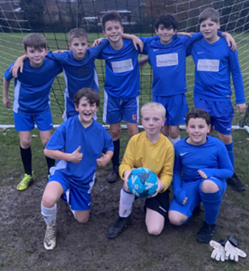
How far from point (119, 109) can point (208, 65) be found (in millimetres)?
1120

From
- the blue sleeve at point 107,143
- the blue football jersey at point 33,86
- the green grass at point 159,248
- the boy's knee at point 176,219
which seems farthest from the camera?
the blue football jersey at point 33,86

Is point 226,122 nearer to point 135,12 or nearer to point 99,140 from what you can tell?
point 99,140

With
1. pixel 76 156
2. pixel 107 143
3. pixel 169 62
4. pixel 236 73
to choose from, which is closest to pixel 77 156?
pixel 76 156

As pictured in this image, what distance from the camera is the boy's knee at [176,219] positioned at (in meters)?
2.32

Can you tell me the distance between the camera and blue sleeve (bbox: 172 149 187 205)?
7.71ft

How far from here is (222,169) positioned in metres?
2.29

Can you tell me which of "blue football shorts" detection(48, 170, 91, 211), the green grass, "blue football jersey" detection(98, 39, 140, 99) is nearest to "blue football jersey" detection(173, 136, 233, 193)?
the green grass

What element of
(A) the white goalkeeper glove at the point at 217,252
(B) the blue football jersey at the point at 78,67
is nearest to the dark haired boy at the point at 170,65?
(B) the blue football jersey at the point at 78,67

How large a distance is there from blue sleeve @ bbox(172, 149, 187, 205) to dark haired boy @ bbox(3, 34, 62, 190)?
1.56 metres

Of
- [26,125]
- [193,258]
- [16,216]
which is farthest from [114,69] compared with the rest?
[193,258]

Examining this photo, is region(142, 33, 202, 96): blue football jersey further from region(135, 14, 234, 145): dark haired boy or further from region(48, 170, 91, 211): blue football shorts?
region(48, 170, 91, 211): blue football shorts

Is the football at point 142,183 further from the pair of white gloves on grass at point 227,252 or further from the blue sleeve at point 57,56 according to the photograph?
the blue sleeve at point 57,56

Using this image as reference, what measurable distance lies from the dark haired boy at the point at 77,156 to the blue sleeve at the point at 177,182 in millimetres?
612

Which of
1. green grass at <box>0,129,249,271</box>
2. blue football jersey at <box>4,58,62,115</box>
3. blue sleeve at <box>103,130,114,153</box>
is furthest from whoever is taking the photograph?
blue football jersey at <box>4,58,62,115</box>
